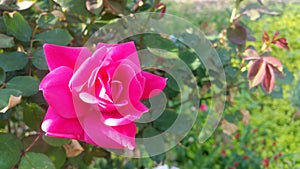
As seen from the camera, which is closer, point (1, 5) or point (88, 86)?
point (88, 86)

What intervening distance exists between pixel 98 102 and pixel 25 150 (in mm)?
339

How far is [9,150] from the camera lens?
835mm

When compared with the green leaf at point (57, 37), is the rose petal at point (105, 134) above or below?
above

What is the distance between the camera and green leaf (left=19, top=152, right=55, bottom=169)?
2.64 feet

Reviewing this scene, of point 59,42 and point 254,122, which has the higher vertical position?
point 59,42

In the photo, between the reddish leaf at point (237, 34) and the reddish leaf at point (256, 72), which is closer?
the reddish leaf at point (256, 72)

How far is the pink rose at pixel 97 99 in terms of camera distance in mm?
617

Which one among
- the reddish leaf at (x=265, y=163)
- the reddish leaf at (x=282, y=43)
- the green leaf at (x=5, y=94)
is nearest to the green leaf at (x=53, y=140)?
the green leaf at (x=5, y=94)

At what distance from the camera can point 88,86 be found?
618 mm

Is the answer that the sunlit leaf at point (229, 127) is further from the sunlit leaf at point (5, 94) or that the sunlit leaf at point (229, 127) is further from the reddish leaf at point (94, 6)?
the sunlit leaf at point (5, 94)

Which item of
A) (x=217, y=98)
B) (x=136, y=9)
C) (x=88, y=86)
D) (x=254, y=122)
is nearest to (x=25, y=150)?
(x=88, y=86)

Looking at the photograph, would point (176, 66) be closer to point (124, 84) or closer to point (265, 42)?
point (265, 42)

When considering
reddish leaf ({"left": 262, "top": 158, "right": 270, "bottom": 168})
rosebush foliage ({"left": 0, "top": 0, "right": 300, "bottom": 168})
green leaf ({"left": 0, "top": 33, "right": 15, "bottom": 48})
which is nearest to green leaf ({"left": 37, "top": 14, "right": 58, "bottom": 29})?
rosebush foliage ({"left": 0, "top": 0, "right": 300, "bottom": 168})

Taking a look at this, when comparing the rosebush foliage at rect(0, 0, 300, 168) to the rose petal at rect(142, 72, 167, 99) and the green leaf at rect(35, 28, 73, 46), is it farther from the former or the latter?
the rose petal at rect(142, 72, 167, 99)
